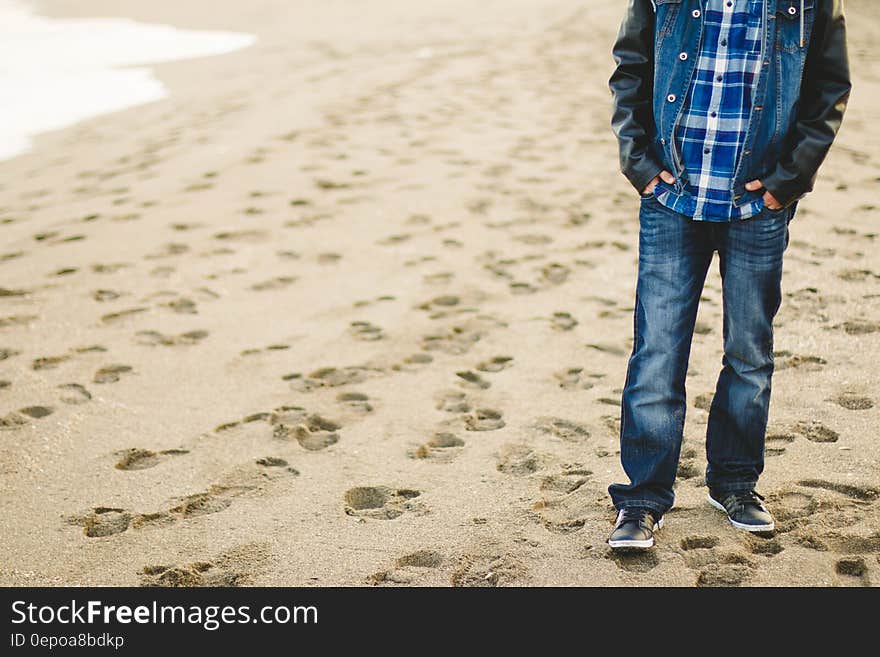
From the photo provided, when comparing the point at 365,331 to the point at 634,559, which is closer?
the point at 634,559

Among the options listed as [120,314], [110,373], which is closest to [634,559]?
[110,373]

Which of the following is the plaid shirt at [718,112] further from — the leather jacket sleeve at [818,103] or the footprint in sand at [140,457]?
the footprint in sand at [140,457]

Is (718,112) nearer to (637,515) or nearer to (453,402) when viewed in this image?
(637,515)

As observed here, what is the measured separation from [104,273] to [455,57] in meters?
7.19

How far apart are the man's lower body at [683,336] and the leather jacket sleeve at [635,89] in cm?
11

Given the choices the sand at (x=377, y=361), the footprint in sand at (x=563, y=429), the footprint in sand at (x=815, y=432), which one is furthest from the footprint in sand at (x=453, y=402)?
the footprint in sand at (x=815, y=432)

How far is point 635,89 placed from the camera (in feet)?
8.84

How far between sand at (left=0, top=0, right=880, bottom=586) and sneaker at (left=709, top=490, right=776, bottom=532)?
0.04m

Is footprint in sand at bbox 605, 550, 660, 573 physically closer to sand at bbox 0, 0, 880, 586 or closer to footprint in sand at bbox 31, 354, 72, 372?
sand at bbox 0, 0, 880, 586

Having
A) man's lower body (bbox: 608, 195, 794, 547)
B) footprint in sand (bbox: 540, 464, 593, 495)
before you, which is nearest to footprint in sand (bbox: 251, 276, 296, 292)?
footprint in sand (bbox: 540, 464, 593, 495)

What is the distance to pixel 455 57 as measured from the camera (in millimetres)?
11617

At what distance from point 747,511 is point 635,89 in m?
1.35

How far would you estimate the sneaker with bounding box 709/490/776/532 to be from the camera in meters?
2.91
